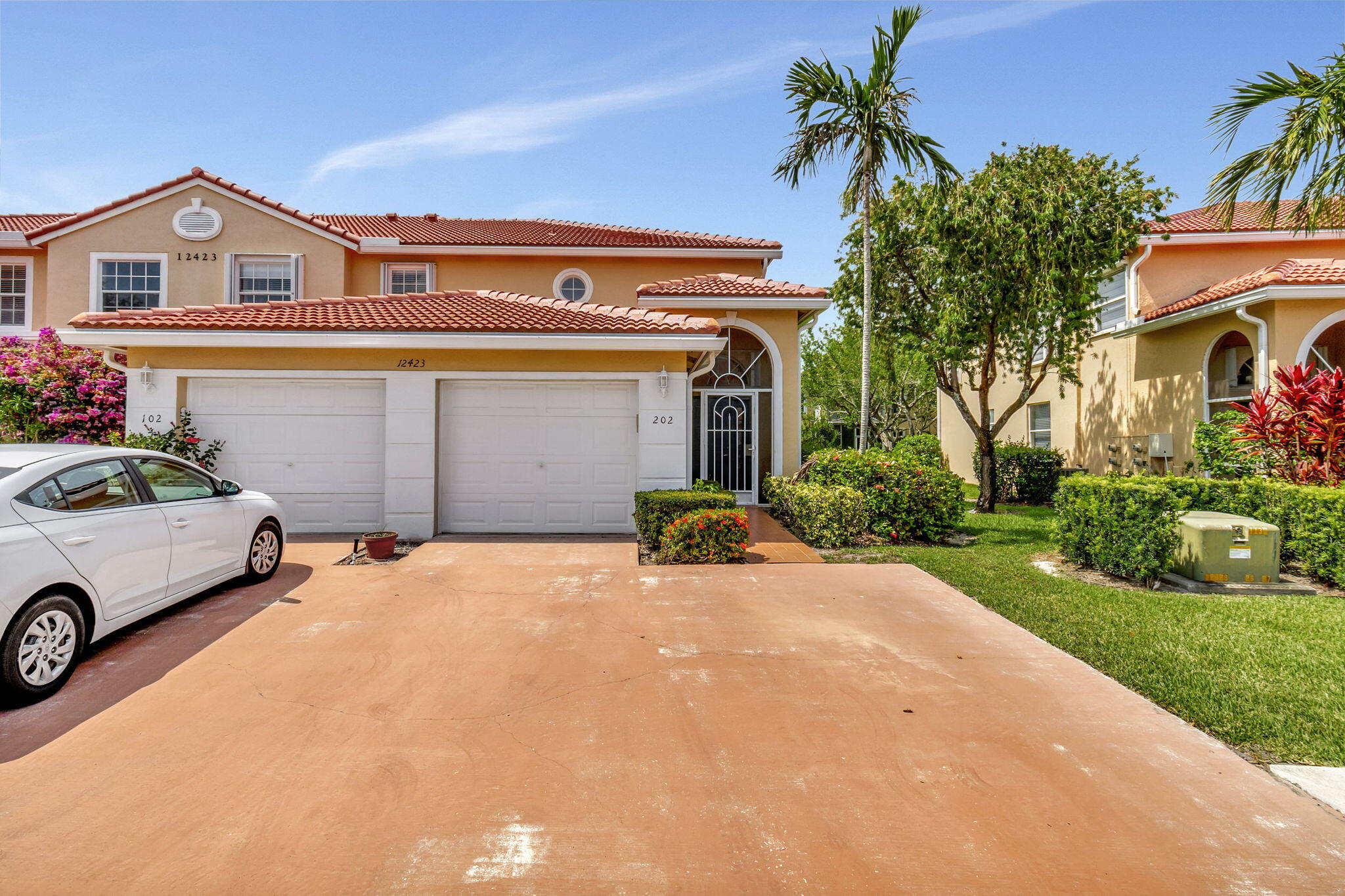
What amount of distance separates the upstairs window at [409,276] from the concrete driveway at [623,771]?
37.8 ft

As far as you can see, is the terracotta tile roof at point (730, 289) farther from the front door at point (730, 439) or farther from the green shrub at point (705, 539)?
the green shrub at point (705, 539)

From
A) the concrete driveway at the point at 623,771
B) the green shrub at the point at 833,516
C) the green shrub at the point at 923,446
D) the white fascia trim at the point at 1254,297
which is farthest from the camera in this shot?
the green shrub at the point at 923,446

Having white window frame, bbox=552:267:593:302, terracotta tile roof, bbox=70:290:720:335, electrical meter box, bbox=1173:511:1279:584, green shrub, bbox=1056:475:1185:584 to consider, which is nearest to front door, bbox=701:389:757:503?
terracotta tile roof, bbox=70:290:720:335

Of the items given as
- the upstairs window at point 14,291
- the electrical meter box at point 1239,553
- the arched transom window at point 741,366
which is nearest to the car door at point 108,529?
the arched transom window at point 741,366

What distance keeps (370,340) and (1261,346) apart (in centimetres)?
1527

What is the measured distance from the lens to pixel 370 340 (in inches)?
379

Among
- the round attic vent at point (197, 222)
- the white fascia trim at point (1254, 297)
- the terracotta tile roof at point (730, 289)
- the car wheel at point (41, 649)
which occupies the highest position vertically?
the round attic vent at point (197, 222)

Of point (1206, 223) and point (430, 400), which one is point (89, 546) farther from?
point (1206, 223)

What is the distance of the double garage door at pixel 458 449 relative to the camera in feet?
33.2

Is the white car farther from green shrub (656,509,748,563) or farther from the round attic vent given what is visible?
the round attic vent

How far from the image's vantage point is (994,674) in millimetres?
4895

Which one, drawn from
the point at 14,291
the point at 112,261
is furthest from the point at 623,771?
the point at 14,291

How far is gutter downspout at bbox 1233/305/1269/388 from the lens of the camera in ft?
40.2

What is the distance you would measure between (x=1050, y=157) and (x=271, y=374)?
14.6 m
